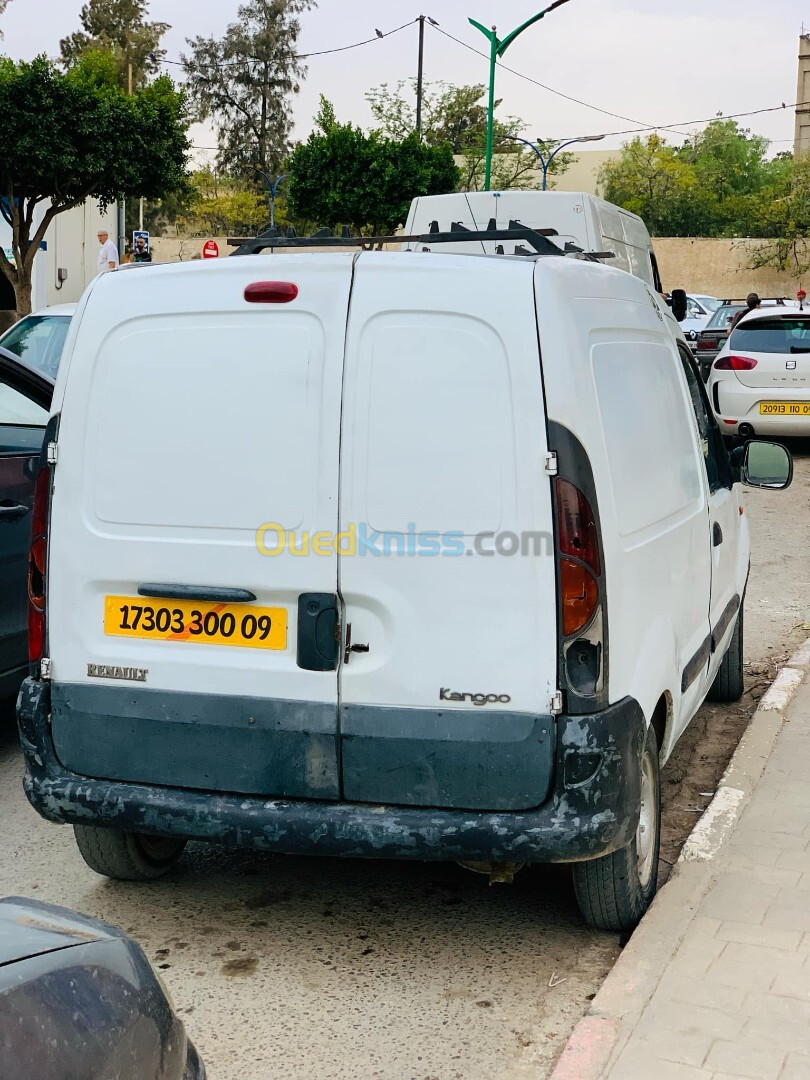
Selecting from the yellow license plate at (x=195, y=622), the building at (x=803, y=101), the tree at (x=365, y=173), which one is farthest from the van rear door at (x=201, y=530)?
the building at (x=803, y=101)

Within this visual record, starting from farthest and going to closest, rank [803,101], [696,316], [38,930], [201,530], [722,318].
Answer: [803,101]
[696,316]
[722,318]
[201,530]
[38,930]

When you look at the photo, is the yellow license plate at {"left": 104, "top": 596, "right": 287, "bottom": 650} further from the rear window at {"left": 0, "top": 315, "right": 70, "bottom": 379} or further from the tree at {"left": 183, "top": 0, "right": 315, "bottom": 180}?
the tree at {"left": 183, "top": 0, "right": 315, "bottom": 180}

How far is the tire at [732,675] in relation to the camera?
21.0 feet

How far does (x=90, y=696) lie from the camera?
3.74 metres

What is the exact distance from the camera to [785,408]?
15.3m

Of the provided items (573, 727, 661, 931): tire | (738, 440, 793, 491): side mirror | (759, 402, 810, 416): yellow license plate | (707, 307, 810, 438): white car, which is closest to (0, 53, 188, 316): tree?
(707, 307, 810, 438): white car

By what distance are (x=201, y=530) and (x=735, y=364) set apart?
12.8 m

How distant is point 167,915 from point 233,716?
36.8 inches

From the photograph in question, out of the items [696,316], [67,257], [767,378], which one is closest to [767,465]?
[767,378]

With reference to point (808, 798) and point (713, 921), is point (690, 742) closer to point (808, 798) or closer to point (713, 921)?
point (808, 798)

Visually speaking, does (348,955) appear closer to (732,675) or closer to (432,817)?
(432,817)

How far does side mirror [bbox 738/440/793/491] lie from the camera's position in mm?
5598

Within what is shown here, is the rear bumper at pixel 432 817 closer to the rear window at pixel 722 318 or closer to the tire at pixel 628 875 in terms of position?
the tire at pixel 628 875

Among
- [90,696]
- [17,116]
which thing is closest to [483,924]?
[90,696]
